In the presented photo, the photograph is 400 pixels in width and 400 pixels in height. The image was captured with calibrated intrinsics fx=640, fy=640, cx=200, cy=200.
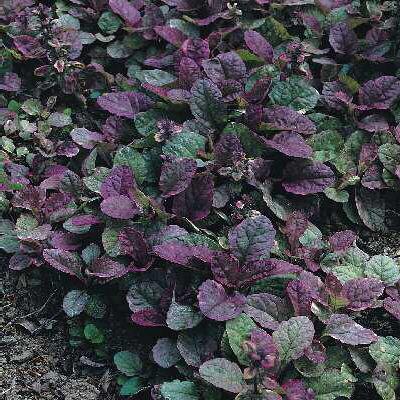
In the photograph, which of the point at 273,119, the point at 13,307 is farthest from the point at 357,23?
the point at 13,307

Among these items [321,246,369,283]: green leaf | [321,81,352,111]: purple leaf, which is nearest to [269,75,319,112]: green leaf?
[321,81,352,111]: purple leaf

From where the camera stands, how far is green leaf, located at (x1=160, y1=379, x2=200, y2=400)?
76.1 inches

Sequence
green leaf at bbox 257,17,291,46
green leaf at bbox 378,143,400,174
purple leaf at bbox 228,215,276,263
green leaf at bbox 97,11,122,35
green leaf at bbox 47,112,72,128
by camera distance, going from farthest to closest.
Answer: green leaf at bbox 97,11,122,35, green leaf at bbox 257,17,291,46, green leaf at bbox 47,112,72,128, green leaf at bbox 378,143,400,174, purple leaf at bbox 228,215,276,263

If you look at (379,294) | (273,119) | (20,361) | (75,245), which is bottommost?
(20,361)

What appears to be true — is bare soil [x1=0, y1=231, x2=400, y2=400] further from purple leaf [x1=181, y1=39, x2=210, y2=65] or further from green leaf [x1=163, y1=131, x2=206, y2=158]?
purple leaf [x1=181, y1=39, x2=210, y2=65]

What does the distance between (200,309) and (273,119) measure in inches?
37.3

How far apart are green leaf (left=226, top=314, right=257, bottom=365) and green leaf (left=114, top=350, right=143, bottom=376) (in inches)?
15.1

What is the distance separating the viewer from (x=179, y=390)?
1.95 metres

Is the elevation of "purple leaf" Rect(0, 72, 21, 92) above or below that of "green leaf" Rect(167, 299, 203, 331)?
above

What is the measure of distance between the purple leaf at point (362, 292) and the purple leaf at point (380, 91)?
37.4 inches

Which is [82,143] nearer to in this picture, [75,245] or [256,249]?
[75,245]

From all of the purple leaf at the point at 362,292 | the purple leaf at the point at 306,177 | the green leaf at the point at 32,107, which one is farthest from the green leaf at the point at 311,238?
the green leaf at the point at 32,107

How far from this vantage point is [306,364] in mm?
2000

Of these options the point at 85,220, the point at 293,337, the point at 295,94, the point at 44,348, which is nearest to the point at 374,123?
the point at 295,94
